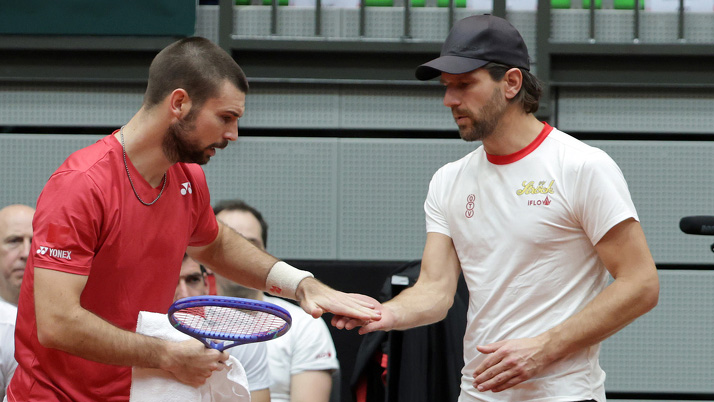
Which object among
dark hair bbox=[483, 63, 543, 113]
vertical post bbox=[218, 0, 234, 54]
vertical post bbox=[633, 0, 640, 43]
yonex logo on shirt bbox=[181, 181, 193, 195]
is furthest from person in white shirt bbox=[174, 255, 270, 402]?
vertical post bbox=[633, 0, 640, 43]

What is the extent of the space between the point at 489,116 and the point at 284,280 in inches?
31.0

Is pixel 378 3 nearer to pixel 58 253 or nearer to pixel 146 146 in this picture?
pixel 146 146

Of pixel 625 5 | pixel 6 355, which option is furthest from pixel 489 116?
pixel 625 5

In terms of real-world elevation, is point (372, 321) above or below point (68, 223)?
below

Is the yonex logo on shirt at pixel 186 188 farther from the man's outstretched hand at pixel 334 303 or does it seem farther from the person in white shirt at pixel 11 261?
the person in white shirt at pixel 11 261

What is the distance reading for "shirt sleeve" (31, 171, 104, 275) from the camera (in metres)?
1.94

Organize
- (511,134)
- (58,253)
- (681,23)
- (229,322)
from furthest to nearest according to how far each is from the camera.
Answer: (681,23) < (511,134) < (229,322) < (58,253)

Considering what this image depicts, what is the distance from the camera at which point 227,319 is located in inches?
80.4

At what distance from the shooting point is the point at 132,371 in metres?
2.06

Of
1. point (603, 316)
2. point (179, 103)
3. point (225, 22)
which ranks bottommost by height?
point (603, 316)

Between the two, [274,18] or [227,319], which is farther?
[274,18]

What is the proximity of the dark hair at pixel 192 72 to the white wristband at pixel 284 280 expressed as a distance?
0.58m

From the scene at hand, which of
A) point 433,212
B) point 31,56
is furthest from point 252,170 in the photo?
point 433,212

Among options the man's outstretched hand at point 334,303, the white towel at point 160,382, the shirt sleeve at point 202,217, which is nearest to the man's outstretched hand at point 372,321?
the man's outstretched hand at point 334,303
